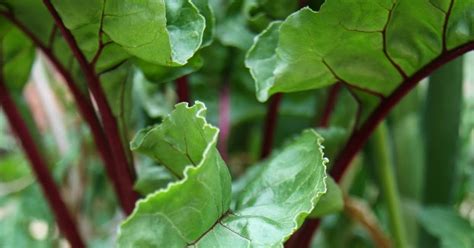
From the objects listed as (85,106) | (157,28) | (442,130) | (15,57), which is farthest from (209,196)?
(442,130)

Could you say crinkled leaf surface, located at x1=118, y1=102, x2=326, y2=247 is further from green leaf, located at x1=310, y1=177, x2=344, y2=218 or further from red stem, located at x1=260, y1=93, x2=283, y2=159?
red stem, located at x1=260, y1=93, x2=283, y2=159

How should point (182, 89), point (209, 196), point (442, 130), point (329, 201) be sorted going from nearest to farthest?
point (209, 196), point (329, 201), point (182, 89), point (442, 130)

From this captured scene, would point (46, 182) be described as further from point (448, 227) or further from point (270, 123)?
point (448, 227)

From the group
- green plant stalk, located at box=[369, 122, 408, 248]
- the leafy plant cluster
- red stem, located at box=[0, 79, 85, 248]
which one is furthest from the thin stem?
red stem, located at box=[0, 79, 85, 248]

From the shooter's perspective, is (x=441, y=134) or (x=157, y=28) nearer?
(x=157, y=28)

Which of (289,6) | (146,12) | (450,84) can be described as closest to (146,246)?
(146,12)

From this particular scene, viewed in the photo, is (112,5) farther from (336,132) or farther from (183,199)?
(336,132)
